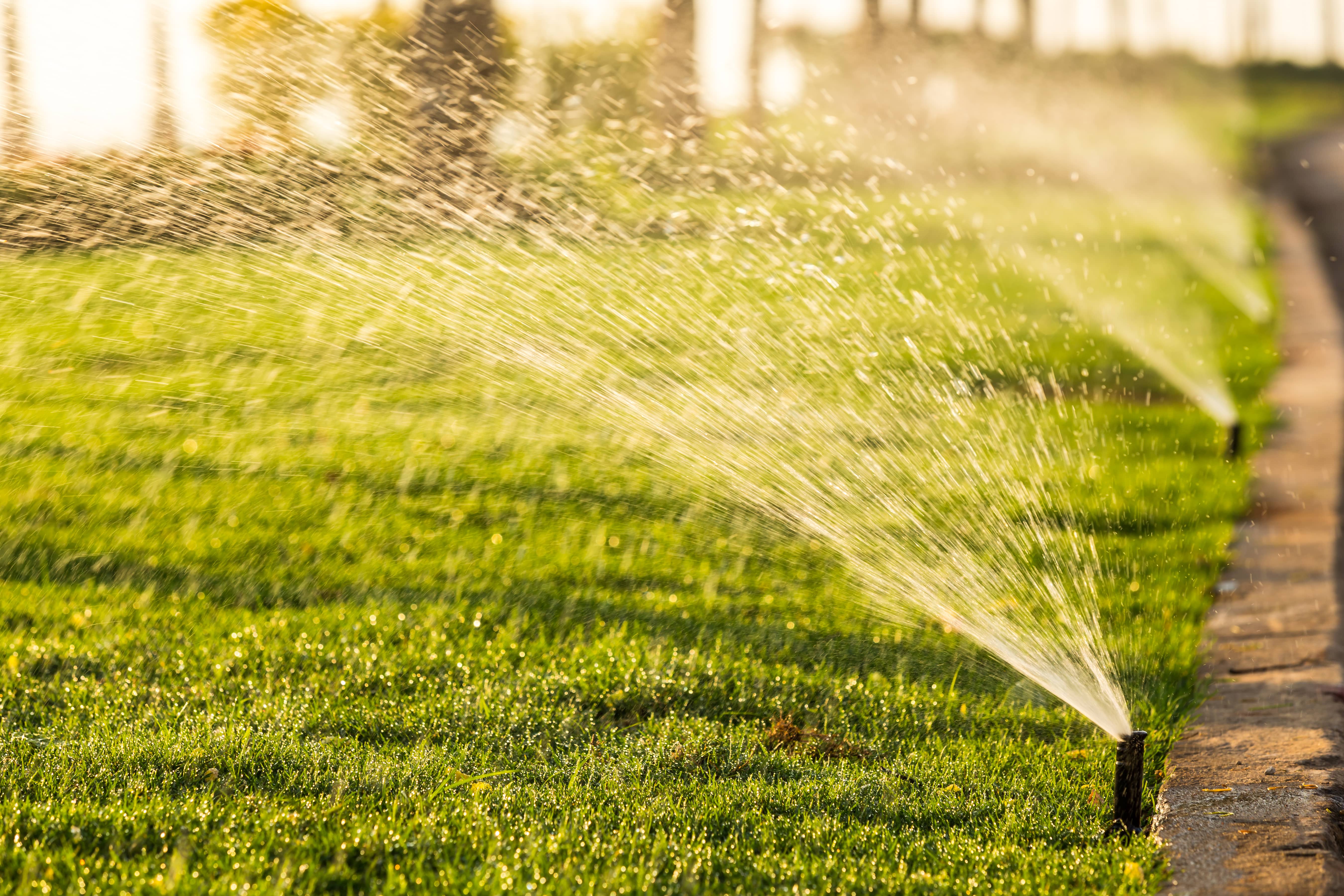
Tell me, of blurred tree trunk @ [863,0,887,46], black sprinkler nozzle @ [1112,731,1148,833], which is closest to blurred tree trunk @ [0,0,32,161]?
black sprinkler nozzle @ [1112,731,1148,833]

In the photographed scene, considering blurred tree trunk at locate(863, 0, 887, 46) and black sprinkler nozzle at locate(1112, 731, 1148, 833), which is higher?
blurred tree trunk at locate(863, 0, 887, 46)

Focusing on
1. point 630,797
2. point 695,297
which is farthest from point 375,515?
point 695,297

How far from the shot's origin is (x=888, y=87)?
70.9 ft

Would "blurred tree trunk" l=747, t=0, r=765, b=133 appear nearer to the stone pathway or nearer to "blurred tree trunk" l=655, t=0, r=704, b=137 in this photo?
"blurred tree trunk" l=655, t=0, r=704, b=137

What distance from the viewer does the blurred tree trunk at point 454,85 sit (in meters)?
9.80

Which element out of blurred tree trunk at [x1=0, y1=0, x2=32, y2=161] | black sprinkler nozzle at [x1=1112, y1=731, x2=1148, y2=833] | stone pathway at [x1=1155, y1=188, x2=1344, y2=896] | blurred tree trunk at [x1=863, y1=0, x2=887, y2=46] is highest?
blurred tree trunk at [x1=863, y1=0, x2=887, y2=46]

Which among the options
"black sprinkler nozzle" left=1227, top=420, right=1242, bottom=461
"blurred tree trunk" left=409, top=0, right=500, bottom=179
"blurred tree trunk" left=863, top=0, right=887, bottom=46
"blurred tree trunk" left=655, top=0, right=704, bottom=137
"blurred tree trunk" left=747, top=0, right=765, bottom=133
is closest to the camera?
"black sprinkler nozzle" left=1227, top=420, right=1242, bottom=461

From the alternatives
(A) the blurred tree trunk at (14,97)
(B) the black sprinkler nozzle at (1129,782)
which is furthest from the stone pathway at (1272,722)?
(A) the blurred tree trunk at (14,97)

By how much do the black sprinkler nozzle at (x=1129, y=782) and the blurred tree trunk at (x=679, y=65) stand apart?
1045cm

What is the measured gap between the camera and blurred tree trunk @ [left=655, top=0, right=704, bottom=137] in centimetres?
1281

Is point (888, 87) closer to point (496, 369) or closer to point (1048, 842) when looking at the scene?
point (496, 369)

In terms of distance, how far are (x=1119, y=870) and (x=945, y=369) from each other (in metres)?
5.34

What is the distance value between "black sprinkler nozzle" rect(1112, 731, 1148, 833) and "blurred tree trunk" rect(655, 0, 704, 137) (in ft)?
34.3

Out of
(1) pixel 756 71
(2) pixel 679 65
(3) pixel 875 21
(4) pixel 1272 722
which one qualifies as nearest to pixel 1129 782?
(4) pixel 1272 722
